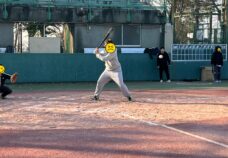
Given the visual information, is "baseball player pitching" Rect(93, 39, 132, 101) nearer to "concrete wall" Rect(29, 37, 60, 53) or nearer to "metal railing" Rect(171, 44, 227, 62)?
"metal railing" Rect(171, 44, 227, 62)

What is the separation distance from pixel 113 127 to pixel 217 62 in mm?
14714

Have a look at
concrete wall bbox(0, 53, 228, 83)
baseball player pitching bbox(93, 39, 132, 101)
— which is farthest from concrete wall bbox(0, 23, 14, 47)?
baseball player pitching bbox(93, 39, 132, 101)

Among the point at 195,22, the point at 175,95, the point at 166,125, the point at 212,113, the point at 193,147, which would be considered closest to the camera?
the point at 193,147

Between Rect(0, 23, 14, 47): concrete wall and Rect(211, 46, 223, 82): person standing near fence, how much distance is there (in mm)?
10258

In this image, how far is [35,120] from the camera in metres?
11.5

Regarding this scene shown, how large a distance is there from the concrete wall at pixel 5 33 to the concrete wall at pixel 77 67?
12.1 feet

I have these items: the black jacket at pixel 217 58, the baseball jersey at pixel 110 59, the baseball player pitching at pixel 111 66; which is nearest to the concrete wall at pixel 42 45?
the black jacket at pixel 217 58

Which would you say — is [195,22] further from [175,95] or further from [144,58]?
[175,95]

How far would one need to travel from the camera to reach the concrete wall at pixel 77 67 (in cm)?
2306

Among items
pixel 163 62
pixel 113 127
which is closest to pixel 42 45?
pixel 163 62

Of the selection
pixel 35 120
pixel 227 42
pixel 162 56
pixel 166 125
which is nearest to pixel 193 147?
pixel 166 125

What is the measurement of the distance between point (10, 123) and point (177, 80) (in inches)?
605

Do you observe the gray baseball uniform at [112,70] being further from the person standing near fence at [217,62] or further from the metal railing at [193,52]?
the metal railing at [193,52]

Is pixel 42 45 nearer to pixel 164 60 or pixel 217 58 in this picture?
pixel 164 60
